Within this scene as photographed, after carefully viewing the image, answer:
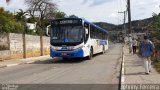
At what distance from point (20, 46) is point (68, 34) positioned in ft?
25.3

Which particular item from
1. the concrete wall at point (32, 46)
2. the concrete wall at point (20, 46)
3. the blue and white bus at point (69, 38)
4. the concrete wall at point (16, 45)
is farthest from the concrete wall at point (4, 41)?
the blue and white bus at point (69, 38)

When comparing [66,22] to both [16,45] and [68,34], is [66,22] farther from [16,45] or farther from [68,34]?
[16,45]

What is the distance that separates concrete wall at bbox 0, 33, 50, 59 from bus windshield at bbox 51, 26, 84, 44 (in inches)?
195

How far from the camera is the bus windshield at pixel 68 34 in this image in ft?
89.9

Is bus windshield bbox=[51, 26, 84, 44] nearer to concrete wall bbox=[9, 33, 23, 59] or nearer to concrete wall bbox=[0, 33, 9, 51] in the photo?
concrete wall bbox=[0, 33, 9, 51]

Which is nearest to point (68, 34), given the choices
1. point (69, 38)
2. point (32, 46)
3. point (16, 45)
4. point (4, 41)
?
point (69, 38)

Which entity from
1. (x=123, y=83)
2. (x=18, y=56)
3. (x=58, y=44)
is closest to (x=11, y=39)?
(x=18, y=56)

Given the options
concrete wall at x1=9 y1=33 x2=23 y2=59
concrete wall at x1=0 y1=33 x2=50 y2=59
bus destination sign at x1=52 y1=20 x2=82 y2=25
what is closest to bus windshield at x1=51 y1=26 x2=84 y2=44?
bus destination sign at x1=52 y1=20 x2=82 y2=25

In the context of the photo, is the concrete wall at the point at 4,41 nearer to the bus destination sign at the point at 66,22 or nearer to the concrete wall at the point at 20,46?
the concrete wall at the point at 20,46

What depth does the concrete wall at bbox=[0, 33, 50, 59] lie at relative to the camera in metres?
31.4

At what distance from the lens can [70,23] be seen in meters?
27.7

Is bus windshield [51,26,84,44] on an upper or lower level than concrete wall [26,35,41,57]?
upper

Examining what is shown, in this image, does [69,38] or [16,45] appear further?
[16,45]

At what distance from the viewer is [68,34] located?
27.5 meters
